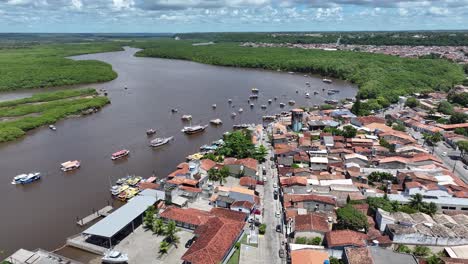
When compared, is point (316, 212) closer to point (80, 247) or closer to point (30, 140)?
point (80, 247)

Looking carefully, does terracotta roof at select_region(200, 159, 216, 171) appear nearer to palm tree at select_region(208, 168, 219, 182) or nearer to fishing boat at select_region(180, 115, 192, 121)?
palm tree at select_region(208, 168, 219, 182)

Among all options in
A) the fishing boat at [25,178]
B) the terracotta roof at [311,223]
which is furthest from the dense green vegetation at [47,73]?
the terracotta roof at [311,223]

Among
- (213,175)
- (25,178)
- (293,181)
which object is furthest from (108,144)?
(293,181)

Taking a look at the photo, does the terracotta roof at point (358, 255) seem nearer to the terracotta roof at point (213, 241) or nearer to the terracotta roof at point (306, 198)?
the terracotta roof at point (306, 198)

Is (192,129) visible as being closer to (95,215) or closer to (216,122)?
(216,122)

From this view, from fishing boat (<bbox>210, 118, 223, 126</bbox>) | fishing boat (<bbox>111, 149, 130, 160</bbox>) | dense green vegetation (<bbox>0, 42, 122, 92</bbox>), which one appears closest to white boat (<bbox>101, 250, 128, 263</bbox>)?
fishing boat (<bbox>111, 149, 130, 160</bbox>)

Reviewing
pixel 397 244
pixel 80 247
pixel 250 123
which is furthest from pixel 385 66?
pixel 80 247

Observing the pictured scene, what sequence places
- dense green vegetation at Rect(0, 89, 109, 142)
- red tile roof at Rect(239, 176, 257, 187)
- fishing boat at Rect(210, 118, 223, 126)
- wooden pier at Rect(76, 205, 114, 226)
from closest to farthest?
1. wooden pier at Rect(76, 205, 114, 226)
2. red tile roof at Rect(239, 176, 257, 187)
3. dense green vegetation at Rect(0, 89, 109, 142)
4. fishing boat at Rect(210, 118, 223, 126)
